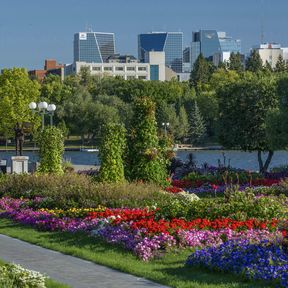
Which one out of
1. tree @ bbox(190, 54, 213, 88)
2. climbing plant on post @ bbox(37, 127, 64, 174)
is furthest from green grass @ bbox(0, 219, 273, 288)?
tree @ bbox(190, 54, 213, 88)

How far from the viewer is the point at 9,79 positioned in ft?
218

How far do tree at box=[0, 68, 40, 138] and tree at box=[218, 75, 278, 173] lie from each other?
23.1 m

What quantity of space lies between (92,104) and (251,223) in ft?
260

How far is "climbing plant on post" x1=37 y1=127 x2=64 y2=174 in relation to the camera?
3006 centimetres

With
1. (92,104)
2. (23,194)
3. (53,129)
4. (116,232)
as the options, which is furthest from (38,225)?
(92,104)

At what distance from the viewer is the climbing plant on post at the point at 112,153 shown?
26172 mm

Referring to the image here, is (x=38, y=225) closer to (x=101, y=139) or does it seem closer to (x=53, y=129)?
(x=101, y=139)

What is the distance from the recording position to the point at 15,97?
214 ft

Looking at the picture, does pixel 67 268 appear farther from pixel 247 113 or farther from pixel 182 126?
pixel 182 126

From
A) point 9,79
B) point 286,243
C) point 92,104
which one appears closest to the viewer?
point 286,243

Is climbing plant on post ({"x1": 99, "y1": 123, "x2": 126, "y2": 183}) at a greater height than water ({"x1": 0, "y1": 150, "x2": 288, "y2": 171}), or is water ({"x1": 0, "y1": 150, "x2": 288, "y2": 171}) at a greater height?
climbing plant on post ({"x1": 99, "y1": 123, "x2": 126, "y2": 183})

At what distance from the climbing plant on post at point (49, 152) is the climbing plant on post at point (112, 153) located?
3.53 metres

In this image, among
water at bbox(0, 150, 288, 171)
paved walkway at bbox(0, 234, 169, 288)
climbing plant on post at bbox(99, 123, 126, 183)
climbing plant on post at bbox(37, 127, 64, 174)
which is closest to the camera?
paved walkway at bbox(0, 234, 169, 288)

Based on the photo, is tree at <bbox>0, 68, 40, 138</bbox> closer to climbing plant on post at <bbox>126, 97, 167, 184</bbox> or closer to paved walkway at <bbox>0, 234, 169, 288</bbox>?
climbing plant on post at <bbox>126, 97, 167, 184</bbox>
